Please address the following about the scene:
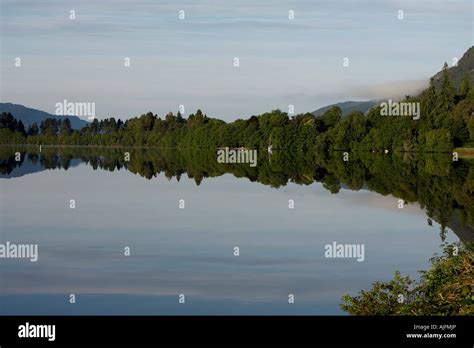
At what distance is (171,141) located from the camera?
148 metres

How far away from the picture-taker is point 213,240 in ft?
83.9

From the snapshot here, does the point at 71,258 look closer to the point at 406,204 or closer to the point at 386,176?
the point at 406,204

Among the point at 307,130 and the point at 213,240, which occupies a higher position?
the point at 307,130

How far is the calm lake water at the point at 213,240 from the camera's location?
59.2 ft

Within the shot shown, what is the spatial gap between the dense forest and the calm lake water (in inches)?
2002

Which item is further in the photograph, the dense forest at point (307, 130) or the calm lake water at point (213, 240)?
the dense forest at point (307, 130)

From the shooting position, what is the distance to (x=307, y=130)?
122 meters

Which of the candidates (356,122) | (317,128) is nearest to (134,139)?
(317,128)

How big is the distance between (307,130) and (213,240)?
97.4 meters

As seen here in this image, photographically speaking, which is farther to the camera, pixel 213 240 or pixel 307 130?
pixel 307 130

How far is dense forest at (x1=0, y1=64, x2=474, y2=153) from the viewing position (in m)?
97.8

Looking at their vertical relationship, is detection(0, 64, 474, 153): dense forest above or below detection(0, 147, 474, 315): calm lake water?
above

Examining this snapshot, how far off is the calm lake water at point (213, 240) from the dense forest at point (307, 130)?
167 feet

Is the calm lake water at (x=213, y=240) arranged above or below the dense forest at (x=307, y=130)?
below
